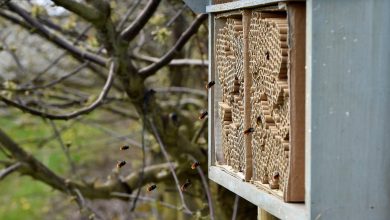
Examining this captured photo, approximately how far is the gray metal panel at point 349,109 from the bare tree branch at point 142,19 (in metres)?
2.46

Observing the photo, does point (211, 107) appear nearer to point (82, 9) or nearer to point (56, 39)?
point (82, 9)

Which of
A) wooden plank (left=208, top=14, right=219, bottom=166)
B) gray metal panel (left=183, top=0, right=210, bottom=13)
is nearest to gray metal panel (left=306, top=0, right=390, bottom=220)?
wooden plank (left=208, top=14, right=219, bottom=166)

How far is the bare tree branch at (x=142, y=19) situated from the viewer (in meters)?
4.90

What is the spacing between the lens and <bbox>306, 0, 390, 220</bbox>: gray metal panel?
2.52 meters

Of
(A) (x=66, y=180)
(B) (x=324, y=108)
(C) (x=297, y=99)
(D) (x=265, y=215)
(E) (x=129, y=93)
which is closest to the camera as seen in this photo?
(B) (x=324, y=108)

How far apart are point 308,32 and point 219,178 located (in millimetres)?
1165

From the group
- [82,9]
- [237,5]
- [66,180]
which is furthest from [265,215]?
[66,180]

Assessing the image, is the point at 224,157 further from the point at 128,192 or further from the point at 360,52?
the point at 128,192

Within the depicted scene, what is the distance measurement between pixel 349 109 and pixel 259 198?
60cm

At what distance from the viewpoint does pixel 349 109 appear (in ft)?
8.33

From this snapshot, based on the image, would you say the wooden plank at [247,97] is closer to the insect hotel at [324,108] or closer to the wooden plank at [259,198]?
the wooden plank at [259,198]

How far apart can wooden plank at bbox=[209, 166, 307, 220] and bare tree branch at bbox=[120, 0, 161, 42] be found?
4.92 feet

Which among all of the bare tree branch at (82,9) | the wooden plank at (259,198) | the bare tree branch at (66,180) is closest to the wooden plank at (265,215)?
the wooden plank at (259,198)

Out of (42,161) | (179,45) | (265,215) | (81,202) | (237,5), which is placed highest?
(237,5)
